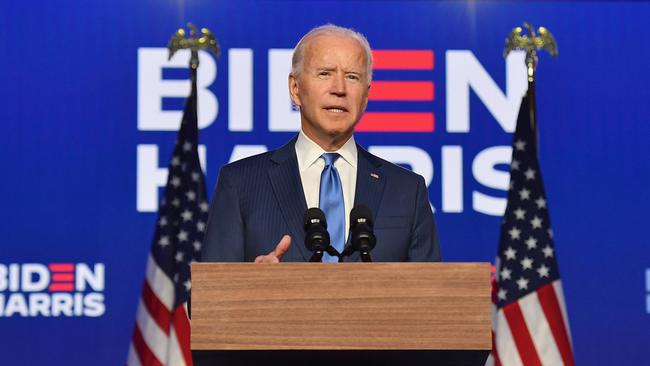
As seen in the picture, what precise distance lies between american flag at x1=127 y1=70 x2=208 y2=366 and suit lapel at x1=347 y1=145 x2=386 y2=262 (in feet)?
8.07

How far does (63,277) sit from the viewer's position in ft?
17.0

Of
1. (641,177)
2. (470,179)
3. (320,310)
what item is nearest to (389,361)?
(320,310)

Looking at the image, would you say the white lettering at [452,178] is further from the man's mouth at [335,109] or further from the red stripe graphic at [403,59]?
the man's mouth at [335,109]

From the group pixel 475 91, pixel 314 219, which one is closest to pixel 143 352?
pixel 475 91

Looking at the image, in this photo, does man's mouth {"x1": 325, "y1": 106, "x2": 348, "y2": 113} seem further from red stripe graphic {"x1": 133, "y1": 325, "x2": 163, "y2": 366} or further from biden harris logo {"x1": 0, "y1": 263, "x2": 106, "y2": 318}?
biden harris logo {"x1": 0, "y1": 263, "x2": 106, "y2": 318}

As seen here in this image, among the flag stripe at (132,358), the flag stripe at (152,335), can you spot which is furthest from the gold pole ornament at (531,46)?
the flag stripe at (132,358)

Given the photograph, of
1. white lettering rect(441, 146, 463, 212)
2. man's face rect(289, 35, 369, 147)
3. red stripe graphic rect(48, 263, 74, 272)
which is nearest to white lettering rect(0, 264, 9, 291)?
red stripe graphic rect(48, 263, 74, 272)

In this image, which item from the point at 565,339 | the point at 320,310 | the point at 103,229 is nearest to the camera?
the point at 320,310

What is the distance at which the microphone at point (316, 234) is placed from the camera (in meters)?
2.13

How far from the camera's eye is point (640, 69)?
5.44 metres

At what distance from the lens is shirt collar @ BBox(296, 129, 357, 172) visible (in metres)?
2.55

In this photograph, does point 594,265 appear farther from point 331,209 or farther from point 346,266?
point 346,266

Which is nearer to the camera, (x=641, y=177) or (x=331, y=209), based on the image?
(x=331, y=209)

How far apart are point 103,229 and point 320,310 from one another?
3567mm
